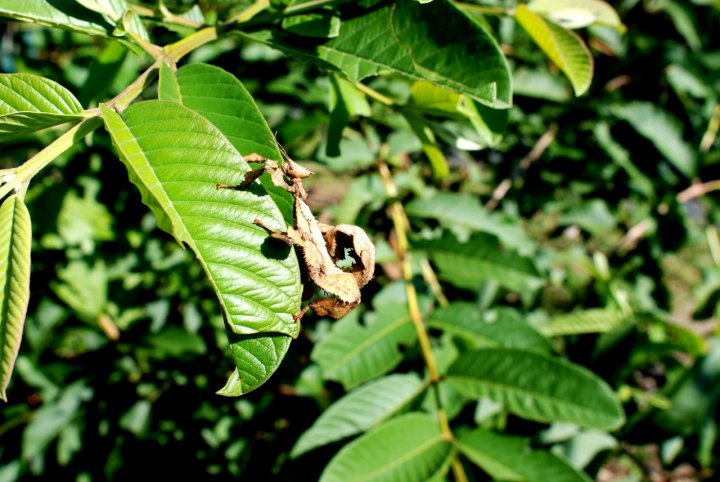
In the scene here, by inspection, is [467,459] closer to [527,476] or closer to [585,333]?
[527,476]

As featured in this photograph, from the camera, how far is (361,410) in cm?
131

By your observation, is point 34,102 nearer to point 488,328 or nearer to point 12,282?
point 12,282

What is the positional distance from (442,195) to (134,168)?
4.22 feet

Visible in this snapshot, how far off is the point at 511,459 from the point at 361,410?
34 centimetres

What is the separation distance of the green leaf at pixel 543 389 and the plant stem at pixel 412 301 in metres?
0.09

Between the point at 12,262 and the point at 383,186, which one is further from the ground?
the point at 12,262

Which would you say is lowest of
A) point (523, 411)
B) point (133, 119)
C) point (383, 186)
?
point (523, 411)

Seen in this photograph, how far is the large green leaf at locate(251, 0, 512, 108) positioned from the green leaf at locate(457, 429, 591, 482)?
80 cm

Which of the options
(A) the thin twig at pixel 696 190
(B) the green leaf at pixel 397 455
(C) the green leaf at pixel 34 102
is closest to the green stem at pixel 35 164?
(C) the green leaf at pixel 34 102

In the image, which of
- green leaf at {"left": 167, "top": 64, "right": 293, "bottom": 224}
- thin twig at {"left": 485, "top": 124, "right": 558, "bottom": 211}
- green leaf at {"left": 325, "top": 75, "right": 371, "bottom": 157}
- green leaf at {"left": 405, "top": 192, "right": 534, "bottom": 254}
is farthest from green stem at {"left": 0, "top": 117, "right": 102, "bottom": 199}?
thin twig at {"left": 485, "top": 124, "right": 558, "bottom": 211}

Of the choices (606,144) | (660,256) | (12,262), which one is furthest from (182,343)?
(660,256)

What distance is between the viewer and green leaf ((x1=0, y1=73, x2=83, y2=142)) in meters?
0.66

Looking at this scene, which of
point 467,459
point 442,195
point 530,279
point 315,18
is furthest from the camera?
point 442,195

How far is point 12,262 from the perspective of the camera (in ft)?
2.10
